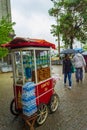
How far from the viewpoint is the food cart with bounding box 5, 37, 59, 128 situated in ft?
19.2

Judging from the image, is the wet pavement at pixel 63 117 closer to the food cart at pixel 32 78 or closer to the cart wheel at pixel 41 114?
the cart wheel at pixel 41 114

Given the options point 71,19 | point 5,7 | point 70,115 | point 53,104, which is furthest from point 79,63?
point 5,7

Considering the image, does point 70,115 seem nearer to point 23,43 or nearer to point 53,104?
point 53,104

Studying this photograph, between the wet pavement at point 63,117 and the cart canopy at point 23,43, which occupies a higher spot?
the cart canopy at point 23,43

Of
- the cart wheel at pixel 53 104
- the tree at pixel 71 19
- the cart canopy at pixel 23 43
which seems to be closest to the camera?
the cart canopy at pixel 23 43

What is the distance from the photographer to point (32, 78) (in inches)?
257

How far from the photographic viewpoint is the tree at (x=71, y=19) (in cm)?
2903

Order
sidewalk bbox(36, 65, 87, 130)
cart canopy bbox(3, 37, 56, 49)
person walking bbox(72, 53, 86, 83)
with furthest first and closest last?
person walking bbox(72, 53, 86, 83) < cart canopy bbox(3, 37, 56, 49) < sidewalk bbox(36, 65, 87, 130)

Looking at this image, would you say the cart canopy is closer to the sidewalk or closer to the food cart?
the food cart

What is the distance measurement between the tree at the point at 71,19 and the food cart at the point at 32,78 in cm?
2256

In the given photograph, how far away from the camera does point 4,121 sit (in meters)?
6.48

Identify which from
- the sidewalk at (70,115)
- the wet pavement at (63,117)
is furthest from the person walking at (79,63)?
the wet pavement at (63,117)

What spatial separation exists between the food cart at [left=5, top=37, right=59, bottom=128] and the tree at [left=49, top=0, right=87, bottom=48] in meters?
22.6

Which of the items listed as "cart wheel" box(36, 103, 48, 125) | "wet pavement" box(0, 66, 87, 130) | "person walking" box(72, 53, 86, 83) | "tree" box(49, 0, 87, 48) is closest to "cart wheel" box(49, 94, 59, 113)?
"wet pavement" box(0, 66, 87, 130)
